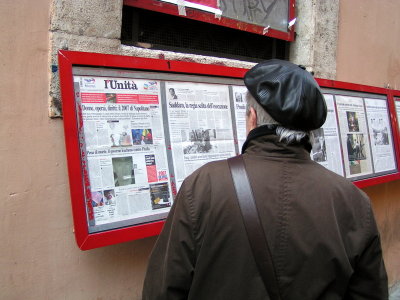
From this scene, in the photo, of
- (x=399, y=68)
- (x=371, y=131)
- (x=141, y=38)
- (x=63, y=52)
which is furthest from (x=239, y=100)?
(x=399, y=68)

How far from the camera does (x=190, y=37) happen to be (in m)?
2.95

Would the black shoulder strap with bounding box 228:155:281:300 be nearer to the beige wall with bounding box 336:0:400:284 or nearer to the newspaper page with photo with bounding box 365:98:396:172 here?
the newspaper page with photo with bounding box 365:98:396:172

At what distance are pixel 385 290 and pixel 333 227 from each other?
390 millimetres

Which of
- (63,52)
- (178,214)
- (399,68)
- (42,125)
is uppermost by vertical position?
(399,68)

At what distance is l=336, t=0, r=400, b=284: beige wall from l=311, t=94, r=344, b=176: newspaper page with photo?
793 mm

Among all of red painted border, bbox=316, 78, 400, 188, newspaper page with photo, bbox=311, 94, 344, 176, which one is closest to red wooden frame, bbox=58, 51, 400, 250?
newspaper page with photo, bbox=311, 94, 344, 176

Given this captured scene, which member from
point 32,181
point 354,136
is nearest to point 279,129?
point 32,181

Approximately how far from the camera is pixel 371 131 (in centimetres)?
362

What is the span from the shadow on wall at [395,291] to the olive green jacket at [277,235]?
355 centimetres

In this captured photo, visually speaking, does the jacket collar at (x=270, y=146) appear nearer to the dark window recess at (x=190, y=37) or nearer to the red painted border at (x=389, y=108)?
the dark window recess at (x=190, y=37)

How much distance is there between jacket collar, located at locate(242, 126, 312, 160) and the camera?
1.22 meters

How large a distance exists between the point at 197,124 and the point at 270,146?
1.09m

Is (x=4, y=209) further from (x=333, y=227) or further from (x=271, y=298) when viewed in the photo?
(x=333, y=227)

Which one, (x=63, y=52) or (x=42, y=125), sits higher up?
(x=63, y=52)
